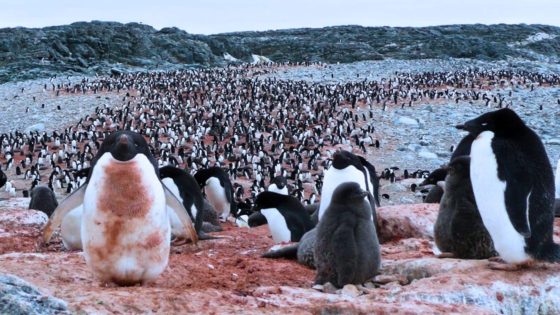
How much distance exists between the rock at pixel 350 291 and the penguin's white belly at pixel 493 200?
121cm

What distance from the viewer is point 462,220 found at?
6.29m

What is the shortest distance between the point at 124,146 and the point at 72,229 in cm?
316

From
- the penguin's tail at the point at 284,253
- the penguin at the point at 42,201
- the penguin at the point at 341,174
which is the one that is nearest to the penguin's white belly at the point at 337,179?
the penguin at the point at 341,174

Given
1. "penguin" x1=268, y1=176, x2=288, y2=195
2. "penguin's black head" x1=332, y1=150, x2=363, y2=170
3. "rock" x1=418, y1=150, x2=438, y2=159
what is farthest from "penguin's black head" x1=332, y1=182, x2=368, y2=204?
"rock" x1=418, y1=150, x2=438, y2=159

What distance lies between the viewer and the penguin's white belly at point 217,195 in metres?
13.1

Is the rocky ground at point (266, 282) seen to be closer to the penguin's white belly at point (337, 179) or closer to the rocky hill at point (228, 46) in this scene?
the penguin's white belly at point (337, 179)

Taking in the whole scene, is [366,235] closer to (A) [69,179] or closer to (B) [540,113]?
(A) [69,179]

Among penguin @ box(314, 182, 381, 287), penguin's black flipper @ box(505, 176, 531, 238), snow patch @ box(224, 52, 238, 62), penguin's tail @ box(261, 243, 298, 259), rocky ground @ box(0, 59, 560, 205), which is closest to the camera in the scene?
penguin's black flipper @ box(505, 176, 531, 238)

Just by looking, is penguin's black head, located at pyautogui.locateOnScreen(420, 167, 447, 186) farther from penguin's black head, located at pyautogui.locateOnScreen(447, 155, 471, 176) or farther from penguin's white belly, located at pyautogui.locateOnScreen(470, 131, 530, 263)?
penguin's white belly, located at pyautogui.locateOnScreen(470, 131, 530, 263)

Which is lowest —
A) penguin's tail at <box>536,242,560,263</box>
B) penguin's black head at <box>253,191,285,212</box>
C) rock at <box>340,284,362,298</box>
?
penguin's black head at <box>253,191,285,212</box>

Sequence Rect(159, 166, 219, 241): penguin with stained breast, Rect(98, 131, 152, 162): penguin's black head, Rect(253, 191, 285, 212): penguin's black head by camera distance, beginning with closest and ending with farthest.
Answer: Rect(98, 131, 152, 162): penguin's black head, Rect(159, 166, 219, 241): penguin with stained breast, Rect(253, 191, 285, 212): penguin's black head

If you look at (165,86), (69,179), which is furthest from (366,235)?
(165,86)

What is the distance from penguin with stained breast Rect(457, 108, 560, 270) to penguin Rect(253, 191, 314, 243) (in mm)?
4246

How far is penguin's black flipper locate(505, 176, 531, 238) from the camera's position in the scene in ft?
17.9
